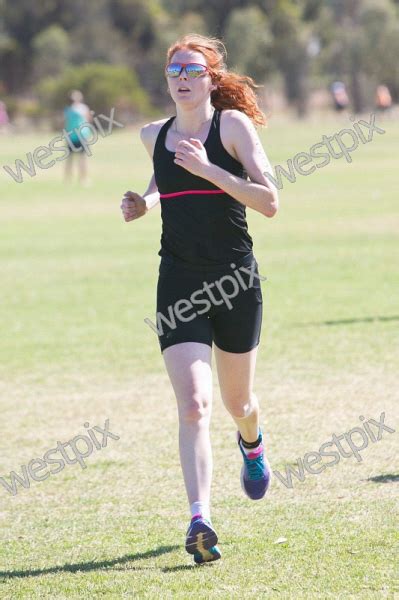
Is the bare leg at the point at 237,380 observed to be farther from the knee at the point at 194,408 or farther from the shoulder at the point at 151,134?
the shoulder at the point at 151,134

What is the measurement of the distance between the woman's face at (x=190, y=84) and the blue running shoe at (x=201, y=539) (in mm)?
1888

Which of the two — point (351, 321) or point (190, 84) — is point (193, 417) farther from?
point (351, 321)

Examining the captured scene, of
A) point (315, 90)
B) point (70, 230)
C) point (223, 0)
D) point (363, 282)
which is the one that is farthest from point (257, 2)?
point (363, 282)

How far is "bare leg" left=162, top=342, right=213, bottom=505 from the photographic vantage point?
5.43 m

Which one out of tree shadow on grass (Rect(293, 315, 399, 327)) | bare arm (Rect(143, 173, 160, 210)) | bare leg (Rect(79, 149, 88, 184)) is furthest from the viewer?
bare leg (Rect(79, 149, 88, 184))

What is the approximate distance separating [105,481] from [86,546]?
1287 mm

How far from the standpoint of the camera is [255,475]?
20.5 feet

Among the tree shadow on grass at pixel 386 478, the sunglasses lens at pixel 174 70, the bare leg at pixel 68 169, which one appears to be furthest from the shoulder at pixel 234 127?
the bare leg at pixel 68 169

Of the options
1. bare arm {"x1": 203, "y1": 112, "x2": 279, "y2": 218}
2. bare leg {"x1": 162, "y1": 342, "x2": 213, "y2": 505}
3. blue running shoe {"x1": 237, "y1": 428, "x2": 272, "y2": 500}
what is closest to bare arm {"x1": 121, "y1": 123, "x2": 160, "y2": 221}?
bare arm {"x1": 203, "y1": 112, "x2": 279, "y2": 218}

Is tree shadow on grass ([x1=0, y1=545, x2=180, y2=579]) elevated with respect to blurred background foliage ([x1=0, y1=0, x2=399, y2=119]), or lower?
lower

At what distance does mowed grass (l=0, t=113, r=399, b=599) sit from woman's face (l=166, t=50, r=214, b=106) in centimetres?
208

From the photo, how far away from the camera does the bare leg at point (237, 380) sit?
581 cm

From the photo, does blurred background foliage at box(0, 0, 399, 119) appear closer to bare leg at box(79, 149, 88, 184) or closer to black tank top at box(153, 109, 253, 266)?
bare leg at box(79, 149, 88, 184)

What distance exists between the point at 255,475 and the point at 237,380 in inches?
25.8
